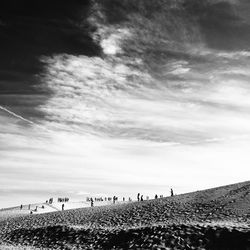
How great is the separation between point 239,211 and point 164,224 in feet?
23.8

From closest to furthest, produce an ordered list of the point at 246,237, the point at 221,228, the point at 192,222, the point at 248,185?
the point at 246,237
the point at 221,228
the point at 192,222
the point at 248,185

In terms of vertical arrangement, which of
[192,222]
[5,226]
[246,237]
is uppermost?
[5,226]

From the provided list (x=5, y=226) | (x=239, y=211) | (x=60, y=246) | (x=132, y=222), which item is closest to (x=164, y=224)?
(x=132, y=222)

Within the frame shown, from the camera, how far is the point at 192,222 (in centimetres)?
3122

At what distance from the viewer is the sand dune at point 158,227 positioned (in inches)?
1065

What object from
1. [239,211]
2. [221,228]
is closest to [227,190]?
[239,211]

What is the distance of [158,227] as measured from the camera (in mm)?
30688

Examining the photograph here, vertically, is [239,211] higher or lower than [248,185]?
lower

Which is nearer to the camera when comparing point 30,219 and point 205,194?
point 205,194

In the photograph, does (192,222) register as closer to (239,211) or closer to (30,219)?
(239,211)

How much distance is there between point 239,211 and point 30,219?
92.3 ft

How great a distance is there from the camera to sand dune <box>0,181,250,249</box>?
88.8 ft

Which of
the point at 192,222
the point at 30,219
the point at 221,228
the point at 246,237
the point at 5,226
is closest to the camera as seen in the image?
the point at 246,237

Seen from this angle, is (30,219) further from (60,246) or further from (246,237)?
(246,237)
